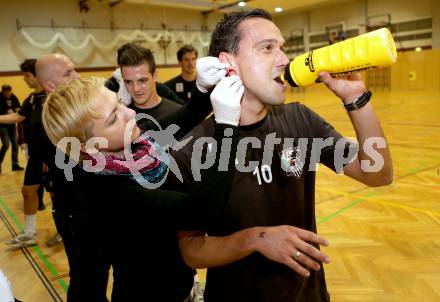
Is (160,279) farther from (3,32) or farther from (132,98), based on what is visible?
(3,32)

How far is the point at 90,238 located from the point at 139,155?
49cm

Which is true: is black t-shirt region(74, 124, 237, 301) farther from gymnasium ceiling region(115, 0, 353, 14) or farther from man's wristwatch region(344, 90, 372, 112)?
gymnasium ceiling region(115, 0, 353, 14)

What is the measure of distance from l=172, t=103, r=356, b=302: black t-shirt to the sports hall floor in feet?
5.29

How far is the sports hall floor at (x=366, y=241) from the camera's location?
10.3 ft

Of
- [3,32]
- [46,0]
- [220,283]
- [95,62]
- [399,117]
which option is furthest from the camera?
[95,62]

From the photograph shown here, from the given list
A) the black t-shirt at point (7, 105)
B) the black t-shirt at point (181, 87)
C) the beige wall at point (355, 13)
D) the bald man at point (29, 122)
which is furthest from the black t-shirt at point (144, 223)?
the beige wall at point (355, 13)

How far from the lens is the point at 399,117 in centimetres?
1109

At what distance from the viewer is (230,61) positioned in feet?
6.07

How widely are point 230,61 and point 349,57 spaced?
609mm

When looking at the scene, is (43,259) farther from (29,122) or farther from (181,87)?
(181,87)

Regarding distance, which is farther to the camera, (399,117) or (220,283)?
(399,117)

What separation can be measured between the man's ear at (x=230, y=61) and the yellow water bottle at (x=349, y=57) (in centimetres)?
32

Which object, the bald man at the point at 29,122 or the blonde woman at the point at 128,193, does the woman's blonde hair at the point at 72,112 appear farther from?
the bald man at the point at 29,122

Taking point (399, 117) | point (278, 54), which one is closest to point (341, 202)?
point (278, 54)
